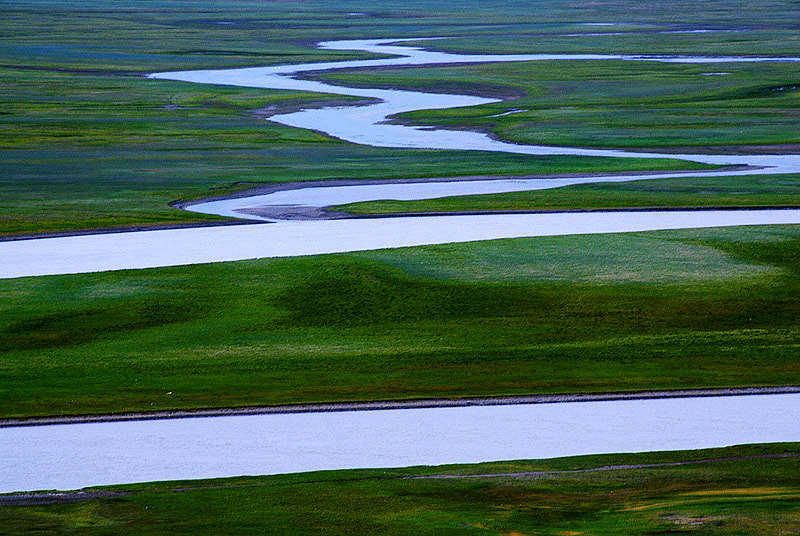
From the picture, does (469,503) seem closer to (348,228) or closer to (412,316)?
(412,316)

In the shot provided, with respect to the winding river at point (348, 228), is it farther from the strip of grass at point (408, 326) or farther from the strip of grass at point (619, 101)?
the strip of grass at point (619, 101)

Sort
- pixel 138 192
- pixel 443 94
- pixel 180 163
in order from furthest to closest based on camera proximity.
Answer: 1. pixel 443 94
2. pixel 180 163
3. pixel 138 192

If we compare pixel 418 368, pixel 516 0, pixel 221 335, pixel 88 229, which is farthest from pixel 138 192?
pixel 516 0

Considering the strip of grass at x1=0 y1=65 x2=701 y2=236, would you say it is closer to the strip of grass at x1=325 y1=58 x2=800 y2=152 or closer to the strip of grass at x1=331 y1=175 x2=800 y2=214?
the strip of grass at x1=331 y1=175 x2=800 y2=214

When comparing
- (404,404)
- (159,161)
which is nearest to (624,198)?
(159,161)

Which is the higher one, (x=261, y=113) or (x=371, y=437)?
(x=371, y=437)

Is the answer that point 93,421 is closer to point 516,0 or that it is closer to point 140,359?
point 140,359

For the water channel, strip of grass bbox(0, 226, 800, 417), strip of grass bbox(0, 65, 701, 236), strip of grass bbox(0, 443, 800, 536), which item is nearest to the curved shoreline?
the water channel
